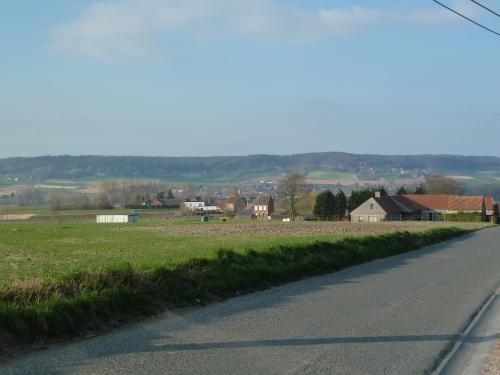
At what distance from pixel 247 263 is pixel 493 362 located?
935cm

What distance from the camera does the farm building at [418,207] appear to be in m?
111

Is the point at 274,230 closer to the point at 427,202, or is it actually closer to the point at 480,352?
the point at 480,352

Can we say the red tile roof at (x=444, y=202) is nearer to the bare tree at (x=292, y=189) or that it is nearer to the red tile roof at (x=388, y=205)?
the red tile roof at (x=388, y=205)

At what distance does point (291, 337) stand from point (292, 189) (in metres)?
116

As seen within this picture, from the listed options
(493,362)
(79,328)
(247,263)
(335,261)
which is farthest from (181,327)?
(335,261)

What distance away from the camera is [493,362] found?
8.95 metres

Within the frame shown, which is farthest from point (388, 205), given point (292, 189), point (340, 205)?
point (292, 189)

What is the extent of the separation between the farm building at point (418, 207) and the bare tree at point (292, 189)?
52.7ft

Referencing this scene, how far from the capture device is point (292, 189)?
126 metres

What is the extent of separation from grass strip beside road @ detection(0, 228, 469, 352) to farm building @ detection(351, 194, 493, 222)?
91.7 metres

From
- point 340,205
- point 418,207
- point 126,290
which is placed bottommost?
point 418,207

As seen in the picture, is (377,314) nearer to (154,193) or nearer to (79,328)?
(79,328)

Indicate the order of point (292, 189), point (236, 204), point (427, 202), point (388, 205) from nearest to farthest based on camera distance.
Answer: point (388, 205) → point (427, 202) → point (292, 189) → point (236, 204)

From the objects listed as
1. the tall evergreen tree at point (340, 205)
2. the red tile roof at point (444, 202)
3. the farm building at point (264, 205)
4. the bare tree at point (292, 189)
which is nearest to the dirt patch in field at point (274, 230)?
the tall evergreen tree at point (340, 205)
